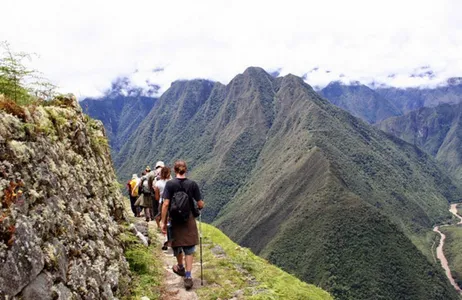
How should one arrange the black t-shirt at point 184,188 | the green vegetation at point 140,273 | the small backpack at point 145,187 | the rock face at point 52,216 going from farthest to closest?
the small backpack at point 145,187 → the black t-shirt at point 184,188 → the green vegetation at point 140,273 → the rock face at point 52,216

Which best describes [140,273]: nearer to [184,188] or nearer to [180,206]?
[180,206]

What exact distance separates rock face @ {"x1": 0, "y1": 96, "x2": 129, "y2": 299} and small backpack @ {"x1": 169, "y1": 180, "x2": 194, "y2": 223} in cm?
209

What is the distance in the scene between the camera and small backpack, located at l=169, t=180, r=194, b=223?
35.0ft

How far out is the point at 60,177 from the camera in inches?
342

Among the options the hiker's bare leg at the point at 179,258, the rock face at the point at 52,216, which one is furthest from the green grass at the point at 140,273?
the hiker's bare leg at the point at 179,258

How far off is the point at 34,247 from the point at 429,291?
199870 mm

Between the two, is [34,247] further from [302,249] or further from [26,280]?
[302,249]

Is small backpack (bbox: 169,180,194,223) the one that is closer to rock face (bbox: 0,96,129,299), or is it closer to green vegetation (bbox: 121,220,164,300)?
rock face (bbox: 0,96,129,299)

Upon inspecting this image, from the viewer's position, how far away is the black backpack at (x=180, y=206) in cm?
1068

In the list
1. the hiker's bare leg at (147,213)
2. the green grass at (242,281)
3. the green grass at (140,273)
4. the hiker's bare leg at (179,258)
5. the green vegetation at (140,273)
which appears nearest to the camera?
the green vegetation at (140,273)

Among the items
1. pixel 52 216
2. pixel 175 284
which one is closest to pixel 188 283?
pixel 175 284

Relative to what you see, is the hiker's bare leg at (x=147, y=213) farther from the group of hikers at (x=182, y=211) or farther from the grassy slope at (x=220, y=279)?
the group of hikers at (x=182, y=211)

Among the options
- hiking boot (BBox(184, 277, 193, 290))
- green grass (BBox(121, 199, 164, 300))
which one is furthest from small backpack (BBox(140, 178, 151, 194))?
hiking boot (BBox(184, 277, 193, 290))

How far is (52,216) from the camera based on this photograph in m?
7.54
